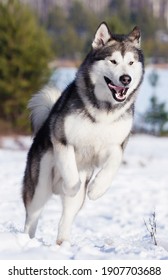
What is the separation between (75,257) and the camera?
12.1 ft

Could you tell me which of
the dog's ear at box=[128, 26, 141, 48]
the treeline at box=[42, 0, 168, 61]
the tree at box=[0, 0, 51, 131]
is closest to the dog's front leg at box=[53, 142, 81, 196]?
the dog's ear at box=[128, 26, 141, 48]

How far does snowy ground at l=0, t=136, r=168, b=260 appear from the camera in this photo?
385 cm

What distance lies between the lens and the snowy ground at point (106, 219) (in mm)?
3848

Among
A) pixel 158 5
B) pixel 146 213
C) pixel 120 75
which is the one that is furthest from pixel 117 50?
pixel 158 5

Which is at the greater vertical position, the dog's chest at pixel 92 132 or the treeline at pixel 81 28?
the dog's chest at pixel 92 132

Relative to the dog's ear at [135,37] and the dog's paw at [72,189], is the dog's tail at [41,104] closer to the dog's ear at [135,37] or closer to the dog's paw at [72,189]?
the dog's paw at [72,189]

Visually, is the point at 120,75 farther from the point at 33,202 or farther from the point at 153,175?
the point at 153,175

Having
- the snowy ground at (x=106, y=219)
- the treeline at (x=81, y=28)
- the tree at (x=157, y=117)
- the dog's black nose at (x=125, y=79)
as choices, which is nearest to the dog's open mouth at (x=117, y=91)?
the dog's black nose at (x=125, y=79)

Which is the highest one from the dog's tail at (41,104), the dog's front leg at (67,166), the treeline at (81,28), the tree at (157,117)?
the dog's tail at (41,104)

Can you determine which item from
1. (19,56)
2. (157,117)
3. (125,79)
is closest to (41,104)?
(125,79)

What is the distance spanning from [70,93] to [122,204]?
15.8 feet

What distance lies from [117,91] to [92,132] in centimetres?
39

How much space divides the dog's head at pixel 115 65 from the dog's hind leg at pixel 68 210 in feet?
2.77

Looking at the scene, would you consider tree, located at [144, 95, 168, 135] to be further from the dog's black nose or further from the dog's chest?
the dog's black nose
